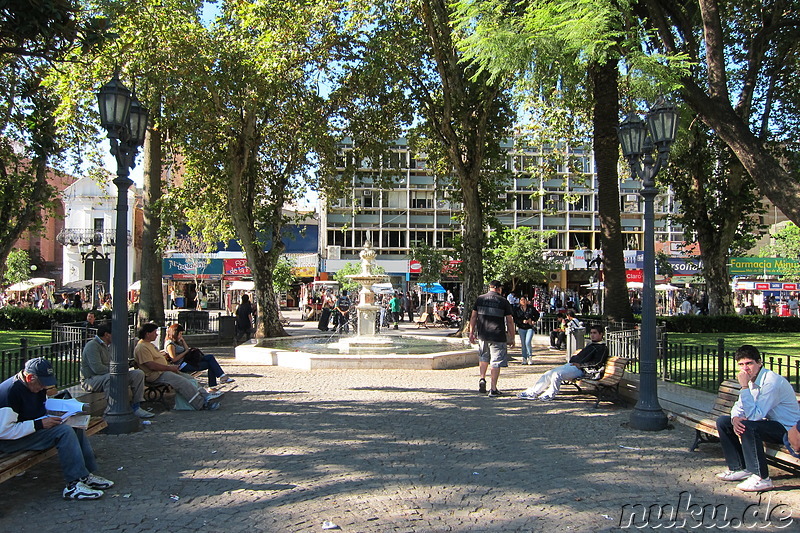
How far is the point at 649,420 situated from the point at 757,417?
7.58 feet

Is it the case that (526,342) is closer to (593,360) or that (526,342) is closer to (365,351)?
(365,351)

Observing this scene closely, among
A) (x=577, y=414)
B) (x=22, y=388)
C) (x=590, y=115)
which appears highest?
(x=590, y=115)

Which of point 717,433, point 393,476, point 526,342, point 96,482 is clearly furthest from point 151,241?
point 717,433

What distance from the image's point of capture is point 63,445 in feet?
17.4

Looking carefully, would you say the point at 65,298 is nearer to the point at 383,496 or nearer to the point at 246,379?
the point at 246,379

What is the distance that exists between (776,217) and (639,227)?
58.9 feet

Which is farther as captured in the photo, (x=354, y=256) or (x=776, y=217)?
(x=776, y=217)

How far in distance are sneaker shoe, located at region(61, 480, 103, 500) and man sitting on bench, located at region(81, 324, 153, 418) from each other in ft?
9.28

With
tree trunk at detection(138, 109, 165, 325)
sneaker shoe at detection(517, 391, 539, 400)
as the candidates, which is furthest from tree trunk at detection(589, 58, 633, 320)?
tree trunk at detection(138, 109, 165, 325)

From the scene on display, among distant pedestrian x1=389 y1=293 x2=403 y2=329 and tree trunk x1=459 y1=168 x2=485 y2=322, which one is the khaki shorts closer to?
tree trunk x1=459 y1=168 x2=485 y2=322

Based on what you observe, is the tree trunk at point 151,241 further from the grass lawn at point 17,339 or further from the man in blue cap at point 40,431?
the man in blue cap at point 40,431

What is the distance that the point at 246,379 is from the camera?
12359 millimetres

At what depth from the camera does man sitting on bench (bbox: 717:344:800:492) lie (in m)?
5.53

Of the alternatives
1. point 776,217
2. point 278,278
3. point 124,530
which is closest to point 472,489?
point 124,530
